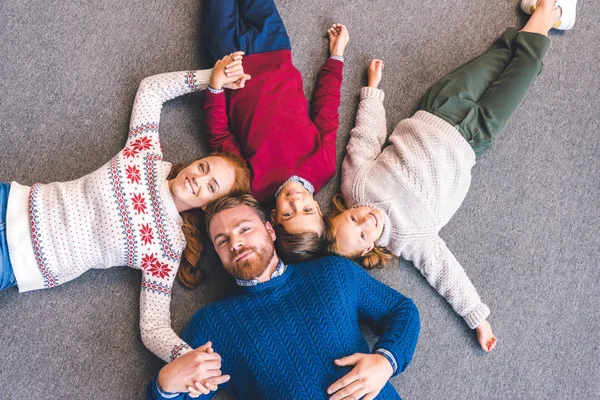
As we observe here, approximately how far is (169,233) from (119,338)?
34 cm

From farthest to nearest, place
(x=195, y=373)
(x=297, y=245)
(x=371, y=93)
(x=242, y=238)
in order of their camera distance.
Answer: (x=371, y=93)
(x=297, y=245)
(x=242, y=238)
(x=195, y=373)

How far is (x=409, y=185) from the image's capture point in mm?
1510

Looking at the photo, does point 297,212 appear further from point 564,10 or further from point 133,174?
point 564,10

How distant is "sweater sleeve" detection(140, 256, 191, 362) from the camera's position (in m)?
1.39

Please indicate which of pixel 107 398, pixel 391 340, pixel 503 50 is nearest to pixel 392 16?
pixel 503 50

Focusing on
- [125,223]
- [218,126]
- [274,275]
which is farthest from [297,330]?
[218,126]

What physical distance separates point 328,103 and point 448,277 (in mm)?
651

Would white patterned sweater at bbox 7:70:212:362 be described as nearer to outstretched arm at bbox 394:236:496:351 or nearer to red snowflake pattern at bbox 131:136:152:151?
red snowflake pattern at bbox 131:136:152:151

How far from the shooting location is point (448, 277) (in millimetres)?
1532

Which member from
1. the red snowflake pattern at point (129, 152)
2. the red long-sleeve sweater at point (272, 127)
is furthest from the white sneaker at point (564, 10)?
the red snowflake pattern at point (129, 152)

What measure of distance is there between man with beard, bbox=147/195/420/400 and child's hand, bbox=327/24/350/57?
1.96ft

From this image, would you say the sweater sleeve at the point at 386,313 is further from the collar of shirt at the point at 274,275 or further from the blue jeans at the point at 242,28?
the blue jeans at the point at 242,28

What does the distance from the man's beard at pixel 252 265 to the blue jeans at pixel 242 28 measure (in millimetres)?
630

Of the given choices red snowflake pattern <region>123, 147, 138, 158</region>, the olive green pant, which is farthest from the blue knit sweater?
the olive green pant
